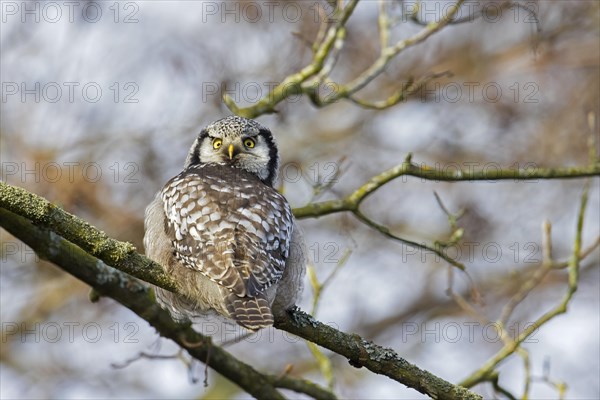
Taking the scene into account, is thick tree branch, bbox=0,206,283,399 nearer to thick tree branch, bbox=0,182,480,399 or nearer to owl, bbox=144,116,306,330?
thick tree branch, bbox=0,182,480,399

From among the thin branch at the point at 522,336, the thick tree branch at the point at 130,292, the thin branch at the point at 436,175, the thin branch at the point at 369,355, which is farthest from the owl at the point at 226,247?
the thin branch at the point at 522,336

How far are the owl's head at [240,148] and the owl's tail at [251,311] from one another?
78.5 inches

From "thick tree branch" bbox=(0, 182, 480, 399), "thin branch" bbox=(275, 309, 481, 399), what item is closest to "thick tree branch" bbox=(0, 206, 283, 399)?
"thick tree branch" bbox=(0, 182, 480, 399)

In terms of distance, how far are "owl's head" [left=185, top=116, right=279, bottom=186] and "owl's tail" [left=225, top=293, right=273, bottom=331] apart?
1993mm

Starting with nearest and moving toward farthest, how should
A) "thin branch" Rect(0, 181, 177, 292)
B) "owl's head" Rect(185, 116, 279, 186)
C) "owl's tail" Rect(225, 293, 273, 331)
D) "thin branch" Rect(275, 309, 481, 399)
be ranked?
"thin branch" Rect(0, 181, 177, 292), "owl's tail" Rect(225, 293, 273, 331), "thin branch" Rect(275, 309, 481, 399), "owl's head" Rect(185, 116, 279, 186)

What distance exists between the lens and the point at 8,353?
37.8 ft

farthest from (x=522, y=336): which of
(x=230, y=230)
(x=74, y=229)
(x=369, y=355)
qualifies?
(x=74, y=229)

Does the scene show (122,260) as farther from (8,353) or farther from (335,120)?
(335,120)

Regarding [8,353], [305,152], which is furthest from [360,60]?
[8,353]

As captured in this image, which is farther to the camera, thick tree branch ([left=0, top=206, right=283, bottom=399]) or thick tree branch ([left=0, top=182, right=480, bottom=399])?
thick tree branch ([left=0, top=206, right=283, bottom=399])

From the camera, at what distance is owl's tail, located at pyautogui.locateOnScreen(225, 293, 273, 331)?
16.0 feet

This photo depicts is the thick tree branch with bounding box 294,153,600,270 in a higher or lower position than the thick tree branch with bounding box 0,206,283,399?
higher

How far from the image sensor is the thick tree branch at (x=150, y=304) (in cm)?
466

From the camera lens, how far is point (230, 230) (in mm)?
5449
